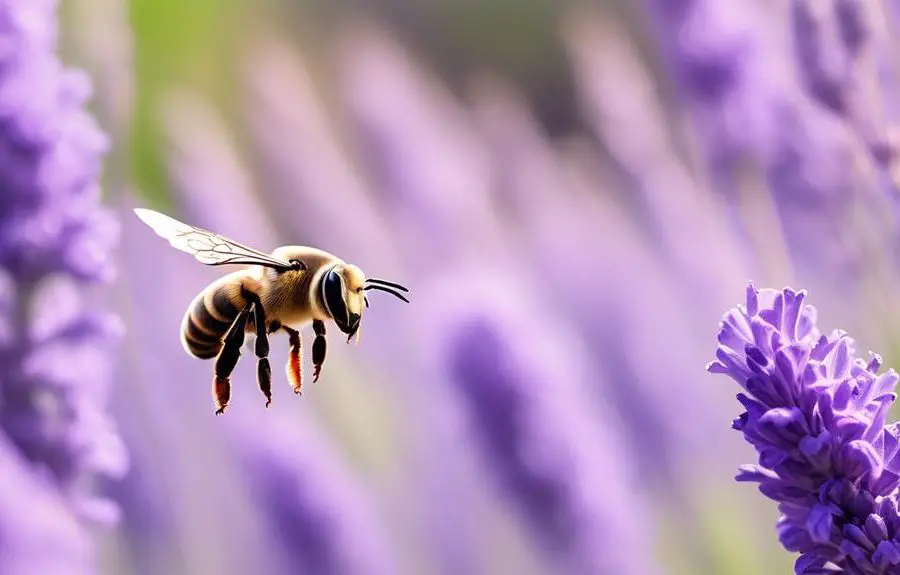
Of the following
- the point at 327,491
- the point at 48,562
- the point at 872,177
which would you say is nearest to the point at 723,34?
the point at 872,177

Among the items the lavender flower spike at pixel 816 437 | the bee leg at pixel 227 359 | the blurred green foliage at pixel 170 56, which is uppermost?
the blurred green foliage at pixel 170 56

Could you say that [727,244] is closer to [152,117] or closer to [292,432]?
[292,432]

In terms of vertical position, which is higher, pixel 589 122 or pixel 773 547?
pixel 589 122

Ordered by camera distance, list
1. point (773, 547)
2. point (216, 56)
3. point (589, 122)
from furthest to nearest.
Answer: point (216, 56), point (589, 122), point (773, 547)

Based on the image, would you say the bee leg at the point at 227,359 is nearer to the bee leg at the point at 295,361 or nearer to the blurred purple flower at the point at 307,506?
the bee leg at the point at 295,361

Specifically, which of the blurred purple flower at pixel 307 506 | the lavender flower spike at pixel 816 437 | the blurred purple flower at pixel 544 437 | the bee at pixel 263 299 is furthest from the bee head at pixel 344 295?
the blurred purple flower at pixel 307 506

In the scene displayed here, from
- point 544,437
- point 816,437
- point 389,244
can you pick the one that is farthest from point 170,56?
point 816,437

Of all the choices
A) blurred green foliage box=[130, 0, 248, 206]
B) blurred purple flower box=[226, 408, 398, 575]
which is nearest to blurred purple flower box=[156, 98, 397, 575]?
blurred purple flower box=[226, 408, 398, 575]
